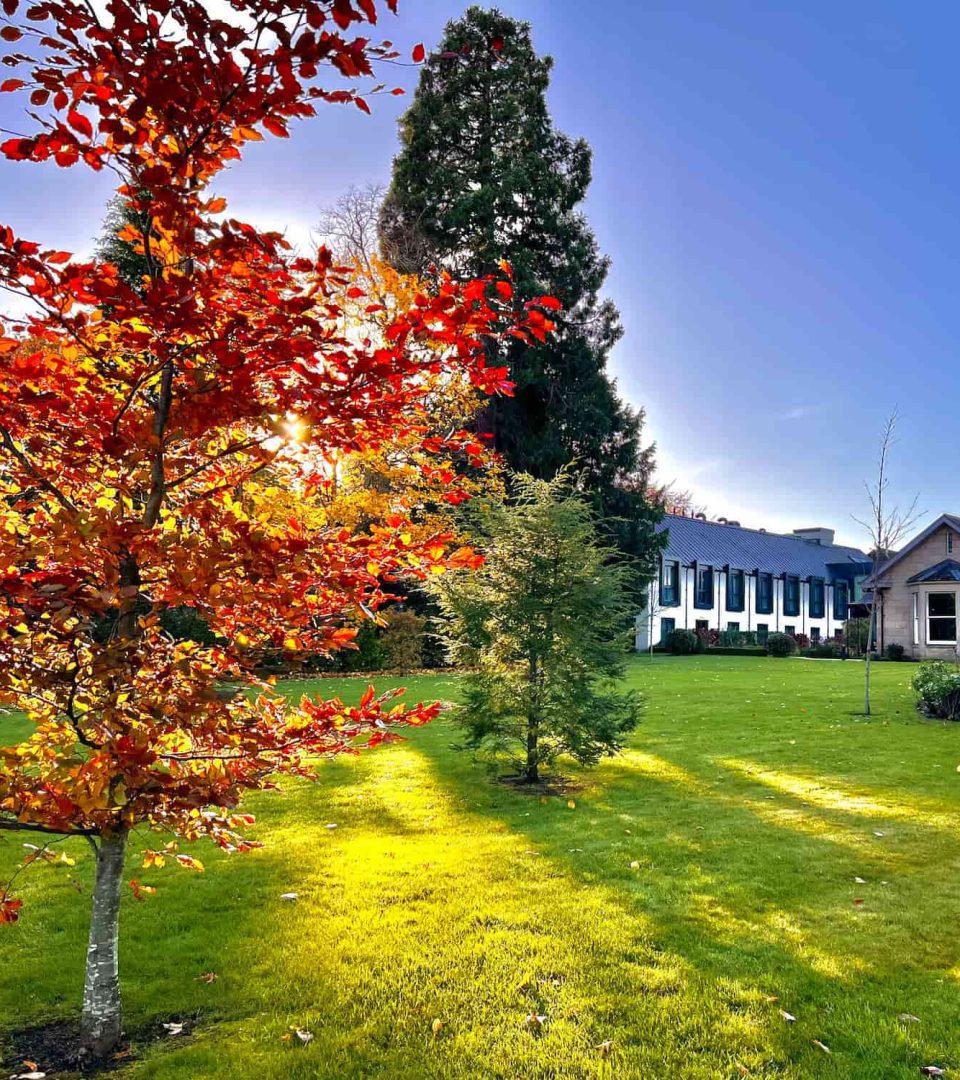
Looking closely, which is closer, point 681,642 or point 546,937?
point 546,937

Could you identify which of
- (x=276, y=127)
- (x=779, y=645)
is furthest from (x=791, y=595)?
(x=276, y=127)

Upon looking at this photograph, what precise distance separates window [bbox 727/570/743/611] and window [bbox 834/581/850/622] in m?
12.3

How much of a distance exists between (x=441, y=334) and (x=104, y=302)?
129 cm

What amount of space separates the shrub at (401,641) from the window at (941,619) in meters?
23.0

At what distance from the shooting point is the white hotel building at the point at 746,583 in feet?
134

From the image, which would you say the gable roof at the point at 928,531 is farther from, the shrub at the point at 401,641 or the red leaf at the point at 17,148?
the red leaf at the point at 17,148

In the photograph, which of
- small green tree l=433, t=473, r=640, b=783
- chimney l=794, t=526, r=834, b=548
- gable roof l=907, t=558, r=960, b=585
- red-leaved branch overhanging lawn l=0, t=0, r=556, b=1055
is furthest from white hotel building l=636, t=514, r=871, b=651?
red-leaved branch overhanging lawn l=0, t=0, r=556, b=1055

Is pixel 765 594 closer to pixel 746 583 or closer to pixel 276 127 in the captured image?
pixel 746 583

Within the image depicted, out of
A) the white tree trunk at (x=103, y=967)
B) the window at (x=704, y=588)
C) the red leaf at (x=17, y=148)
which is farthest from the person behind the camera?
the window at (x=704, y=588)

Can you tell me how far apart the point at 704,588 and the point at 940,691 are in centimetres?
2859

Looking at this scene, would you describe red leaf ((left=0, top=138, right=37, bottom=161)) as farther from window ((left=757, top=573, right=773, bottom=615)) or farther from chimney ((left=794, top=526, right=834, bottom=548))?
chimney ((left=794, top=526, right=834, bottom=548))

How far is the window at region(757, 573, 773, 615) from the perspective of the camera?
4647 cm

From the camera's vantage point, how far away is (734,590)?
44.9 m

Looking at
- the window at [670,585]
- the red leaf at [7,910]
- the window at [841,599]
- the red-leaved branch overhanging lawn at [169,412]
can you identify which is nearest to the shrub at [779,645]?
the window at [670,585]
